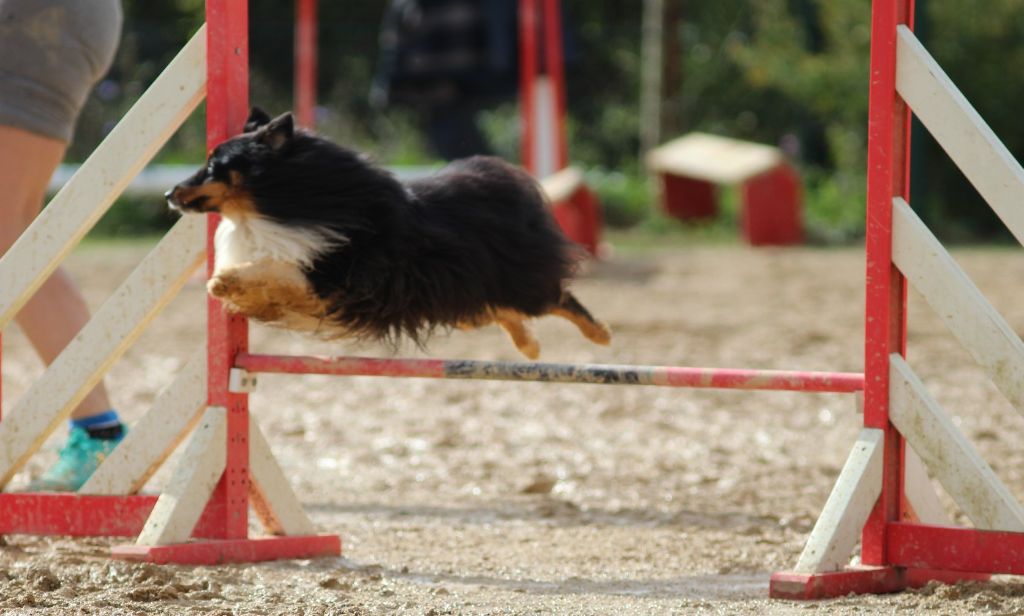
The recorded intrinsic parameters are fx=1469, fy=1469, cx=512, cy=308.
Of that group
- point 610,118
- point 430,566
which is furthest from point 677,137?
point 430,566

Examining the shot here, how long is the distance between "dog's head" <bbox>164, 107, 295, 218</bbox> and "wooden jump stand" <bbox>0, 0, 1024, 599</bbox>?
9 centimetres

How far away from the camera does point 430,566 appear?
3154 millimetres

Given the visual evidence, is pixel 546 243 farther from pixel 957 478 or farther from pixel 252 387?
pixel 957 478

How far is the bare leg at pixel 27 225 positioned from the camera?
3.33 meters

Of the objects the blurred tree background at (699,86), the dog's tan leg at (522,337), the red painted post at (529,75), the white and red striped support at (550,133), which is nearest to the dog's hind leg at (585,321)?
the dog's tan leg at (522,337)

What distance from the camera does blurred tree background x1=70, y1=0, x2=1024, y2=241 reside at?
11398 millimetres

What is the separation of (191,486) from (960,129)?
5.51ft

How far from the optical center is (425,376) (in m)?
3.01

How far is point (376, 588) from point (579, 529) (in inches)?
34.8

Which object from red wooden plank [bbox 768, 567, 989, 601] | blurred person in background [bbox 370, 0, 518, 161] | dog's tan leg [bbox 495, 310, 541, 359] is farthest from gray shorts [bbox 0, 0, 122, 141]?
blurred person in background [bbox 370, 0, 518, 161]

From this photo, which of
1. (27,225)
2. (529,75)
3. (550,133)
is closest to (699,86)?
(550,133)

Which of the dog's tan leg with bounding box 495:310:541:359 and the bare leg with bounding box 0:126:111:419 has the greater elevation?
the bare leg with bounding box 0:126:111:419

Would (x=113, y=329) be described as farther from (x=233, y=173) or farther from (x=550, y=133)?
(x=550, y=133)

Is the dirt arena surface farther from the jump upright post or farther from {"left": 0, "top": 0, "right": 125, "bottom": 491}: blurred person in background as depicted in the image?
{"left": 0, "top": 0, "right": 125, "bottom": 491}: blurred person in background
